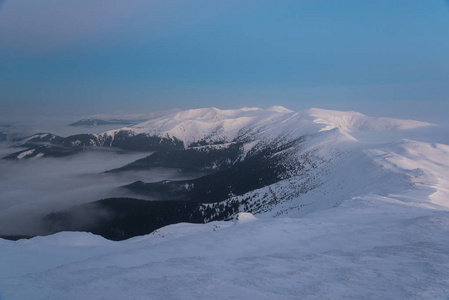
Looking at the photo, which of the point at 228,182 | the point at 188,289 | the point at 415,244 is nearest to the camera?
the point at 188,289

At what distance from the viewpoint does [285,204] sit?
80375 millimetres

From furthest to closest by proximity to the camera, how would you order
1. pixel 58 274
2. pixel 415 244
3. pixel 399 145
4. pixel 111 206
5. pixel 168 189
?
pixel 168 189 < pixel 111 206 < pixel 399 145 < pixel 415 244 < pixel 58 274

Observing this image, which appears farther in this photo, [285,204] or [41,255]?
[285,204]

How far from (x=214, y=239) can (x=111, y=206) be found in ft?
441

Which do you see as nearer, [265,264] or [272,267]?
[272,267]

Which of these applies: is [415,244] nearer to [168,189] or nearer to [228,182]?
[228,182]

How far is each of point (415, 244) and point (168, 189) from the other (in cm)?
17541

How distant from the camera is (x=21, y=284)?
11.1m

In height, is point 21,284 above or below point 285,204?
above

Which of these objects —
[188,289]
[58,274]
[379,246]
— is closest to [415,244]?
[379,246]

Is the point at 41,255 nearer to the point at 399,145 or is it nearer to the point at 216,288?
the point at 216,288

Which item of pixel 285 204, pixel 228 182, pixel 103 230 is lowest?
pixel 103 230

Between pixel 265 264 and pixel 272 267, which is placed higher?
pixel 272 267

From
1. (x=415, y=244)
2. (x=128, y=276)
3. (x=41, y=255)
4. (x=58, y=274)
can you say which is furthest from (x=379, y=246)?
(x=41, y=255)
